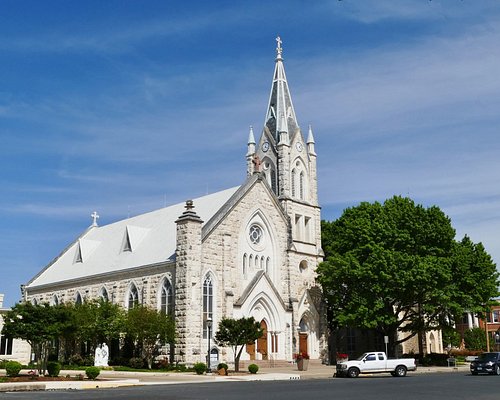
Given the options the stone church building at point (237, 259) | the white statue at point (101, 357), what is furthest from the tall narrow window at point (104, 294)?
the white statue at point (101, 357)

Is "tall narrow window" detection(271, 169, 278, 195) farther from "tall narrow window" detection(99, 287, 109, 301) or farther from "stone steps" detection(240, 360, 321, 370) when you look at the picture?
"tall narrow window" detection(99, 287, 109, 301)

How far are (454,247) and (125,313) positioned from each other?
85.7ft

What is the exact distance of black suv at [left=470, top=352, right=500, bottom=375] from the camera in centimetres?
3484

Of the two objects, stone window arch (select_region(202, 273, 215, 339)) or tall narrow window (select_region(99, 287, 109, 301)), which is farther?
tall narrow window (select_region(99, 287, 109, 301))

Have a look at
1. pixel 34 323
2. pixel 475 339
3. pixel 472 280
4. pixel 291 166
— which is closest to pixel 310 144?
pixel 291 166

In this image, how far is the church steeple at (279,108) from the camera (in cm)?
5625

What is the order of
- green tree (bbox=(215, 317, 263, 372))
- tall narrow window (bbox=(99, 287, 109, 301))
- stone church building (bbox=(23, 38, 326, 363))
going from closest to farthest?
green tree (bbox=(215, 317, 263, 372))
stone church building (bbox=(23, 38, 326, 363))
tall narrow window (bbox=(99, 287, 109, 301))

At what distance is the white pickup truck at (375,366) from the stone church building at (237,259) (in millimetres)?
11105

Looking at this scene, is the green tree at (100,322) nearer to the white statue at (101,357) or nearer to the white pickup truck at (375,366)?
the white statue at (101,357)

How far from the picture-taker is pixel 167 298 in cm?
4500

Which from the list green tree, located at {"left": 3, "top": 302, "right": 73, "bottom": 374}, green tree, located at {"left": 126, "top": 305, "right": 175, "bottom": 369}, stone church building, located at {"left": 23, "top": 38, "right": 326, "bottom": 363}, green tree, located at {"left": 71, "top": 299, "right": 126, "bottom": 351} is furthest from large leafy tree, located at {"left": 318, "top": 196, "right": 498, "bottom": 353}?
green tree, located at {"left": 3, "top": 302, "right": 73, "bottom": 374}

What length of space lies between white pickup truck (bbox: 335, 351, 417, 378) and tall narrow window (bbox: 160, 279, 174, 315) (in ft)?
46.1

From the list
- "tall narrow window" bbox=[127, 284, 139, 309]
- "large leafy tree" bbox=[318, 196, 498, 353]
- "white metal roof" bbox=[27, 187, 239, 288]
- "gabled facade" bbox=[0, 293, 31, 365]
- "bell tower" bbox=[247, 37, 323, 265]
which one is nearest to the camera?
"large leafy tree" bbox=[318, 196, 498, 353]

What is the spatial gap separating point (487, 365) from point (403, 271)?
11.2 meters
